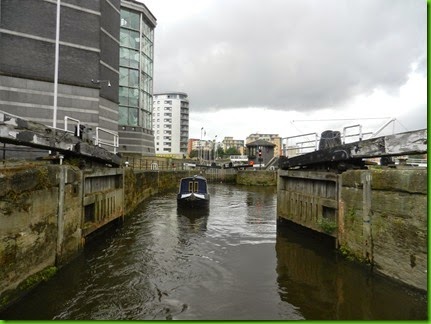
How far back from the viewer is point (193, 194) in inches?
961

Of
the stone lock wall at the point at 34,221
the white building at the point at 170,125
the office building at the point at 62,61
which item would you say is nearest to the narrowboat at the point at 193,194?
the office building at the point at 62,61

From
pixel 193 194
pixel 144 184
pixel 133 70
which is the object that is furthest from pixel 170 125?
pixel 193 194

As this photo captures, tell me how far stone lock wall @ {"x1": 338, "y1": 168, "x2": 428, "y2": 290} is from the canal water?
1.57 feet

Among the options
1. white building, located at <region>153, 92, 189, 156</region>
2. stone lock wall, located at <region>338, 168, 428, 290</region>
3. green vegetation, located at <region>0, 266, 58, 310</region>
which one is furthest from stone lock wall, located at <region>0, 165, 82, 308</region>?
white building, located at <region>153, 92, 189, 156</region>

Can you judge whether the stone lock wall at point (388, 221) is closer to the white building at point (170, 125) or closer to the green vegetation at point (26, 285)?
the green vegetation at point (26, 285)

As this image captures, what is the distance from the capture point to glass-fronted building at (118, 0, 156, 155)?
47250 millimetres

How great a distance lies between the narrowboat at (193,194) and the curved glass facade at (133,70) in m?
24.9

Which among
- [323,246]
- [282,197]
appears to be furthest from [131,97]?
[323,246]

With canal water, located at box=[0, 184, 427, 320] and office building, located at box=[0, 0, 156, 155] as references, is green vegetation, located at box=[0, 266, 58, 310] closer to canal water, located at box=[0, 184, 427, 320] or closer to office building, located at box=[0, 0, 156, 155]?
canal water, located at box=[0, 184, 427, 320]

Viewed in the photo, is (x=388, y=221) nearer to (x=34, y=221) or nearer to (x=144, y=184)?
(x=34, y=221)

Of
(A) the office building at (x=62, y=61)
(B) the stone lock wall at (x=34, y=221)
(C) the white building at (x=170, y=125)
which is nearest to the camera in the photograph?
(B) the stone lock wall at (x=34, y=221)

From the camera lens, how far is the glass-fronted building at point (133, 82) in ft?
155

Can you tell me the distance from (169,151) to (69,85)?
334 ft

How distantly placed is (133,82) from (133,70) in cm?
184
